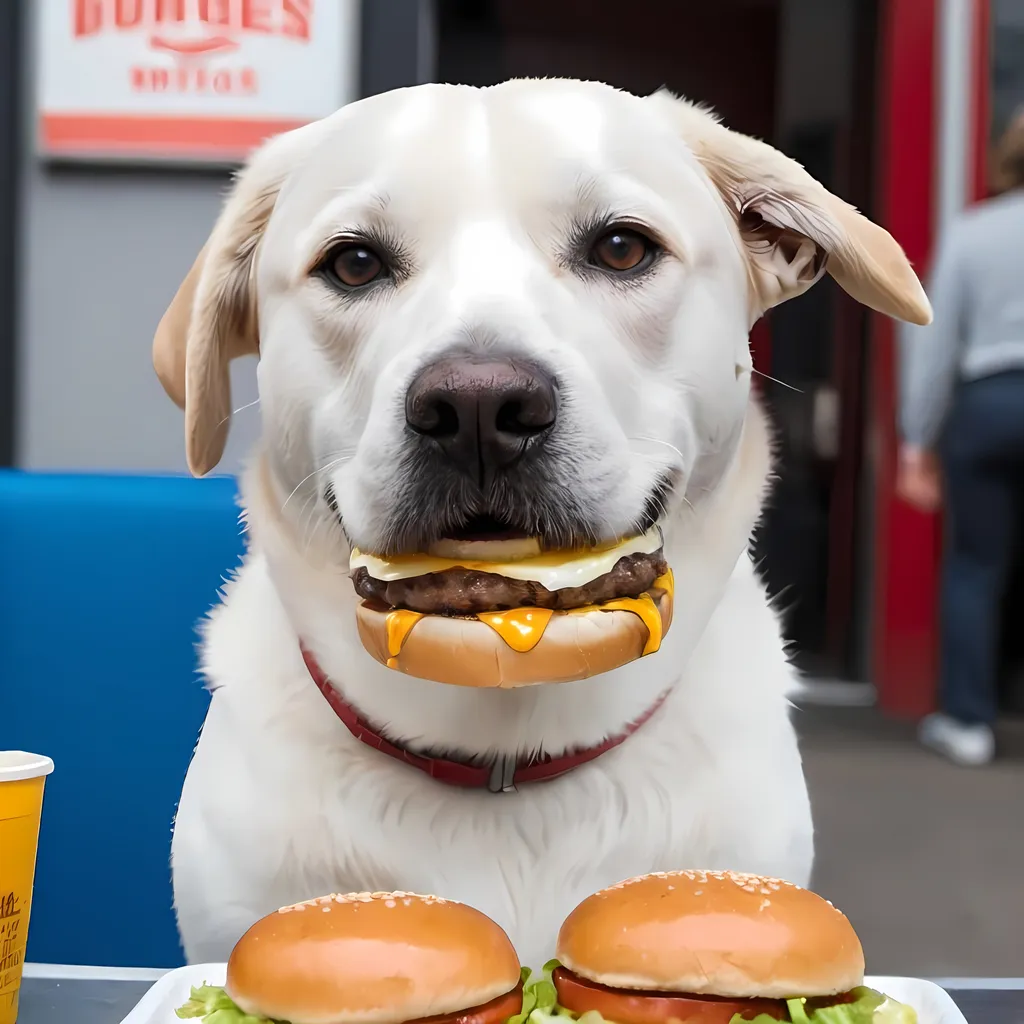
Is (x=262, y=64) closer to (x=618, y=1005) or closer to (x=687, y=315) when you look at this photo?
(x=687, y=315)

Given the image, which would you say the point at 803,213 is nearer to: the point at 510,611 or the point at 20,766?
the point at 510,611

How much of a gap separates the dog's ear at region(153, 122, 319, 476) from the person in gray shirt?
1.72m

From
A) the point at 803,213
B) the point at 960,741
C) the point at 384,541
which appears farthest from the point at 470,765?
the point at 960,741

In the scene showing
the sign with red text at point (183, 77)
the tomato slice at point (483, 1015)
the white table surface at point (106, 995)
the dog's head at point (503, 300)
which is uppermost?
the sign with red text at point (183, 77)

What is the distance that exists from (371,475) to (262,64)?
1034 millimetres

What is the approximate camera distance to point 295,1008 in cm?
56

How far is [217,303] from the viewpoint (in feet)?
2.93

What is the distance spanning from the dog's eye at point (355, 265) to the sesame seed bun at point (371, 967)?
443 millimetres

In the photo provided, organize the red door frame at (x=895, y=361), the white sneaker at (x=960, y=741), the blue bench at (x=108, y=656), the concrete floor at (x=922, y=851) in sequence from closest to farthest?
the blue bench at (x=108, y=656)
the concrete floor at (x=922, y=851)
the white sneaker at (x=960, y=741)
the red door frame at (x=895, y=361)

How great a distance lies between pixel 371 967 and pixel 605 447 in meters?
0.34

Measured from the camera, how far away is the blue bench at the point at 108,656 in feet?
3.86

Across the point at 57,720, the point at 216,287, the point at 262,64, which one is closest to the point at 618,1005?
the point at 216,287

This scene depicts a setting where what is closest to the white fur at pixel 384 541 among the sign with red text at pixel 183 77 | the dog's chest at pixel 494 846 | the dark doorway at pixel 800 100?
the dog's chest at pixel 494 846

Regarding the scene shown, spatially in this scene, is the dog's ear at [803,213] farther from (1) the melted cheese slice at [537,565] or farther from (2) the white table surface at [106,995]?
(2) the white table surface at [106,995]
